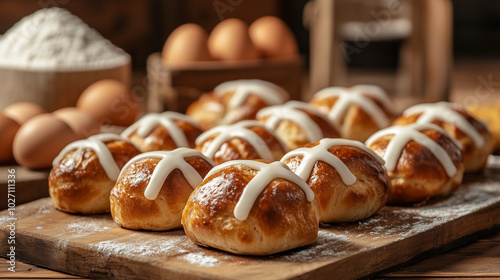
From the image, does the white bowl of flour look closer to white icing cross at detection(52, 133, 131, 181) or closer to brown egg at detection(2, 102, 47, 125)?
brown egg at detection(2, 102, 47, 125)

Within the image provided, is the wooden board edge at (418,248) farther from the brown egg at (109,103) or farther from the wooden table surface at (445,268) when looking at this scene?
the brown egg at (109,103)

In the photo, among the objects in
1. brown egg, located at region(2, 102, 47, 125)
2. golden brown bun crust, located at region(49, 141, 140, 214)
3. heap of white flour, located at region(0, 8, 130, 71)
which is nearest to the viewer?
golden brown bun crust, located at region(49, 141, 140, 214)

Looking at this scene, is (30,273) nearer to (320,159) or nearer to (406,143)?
(320,159)

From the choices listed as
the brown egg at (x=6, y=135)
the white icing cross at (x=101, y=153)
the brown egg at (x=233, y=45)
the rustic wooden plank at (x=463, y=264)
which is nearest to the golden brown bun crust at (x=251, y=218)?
the rustic wooden plank at (x=463, y=264)

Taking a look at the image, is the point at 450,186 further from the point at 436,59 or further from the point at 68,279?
the point at 436,59

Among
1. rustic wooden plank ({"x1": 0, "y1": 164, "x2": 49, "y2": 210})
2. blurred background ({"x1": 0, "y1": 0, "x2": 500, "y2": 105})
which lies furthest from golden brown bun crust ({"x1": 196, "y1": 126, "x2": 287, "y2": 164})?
blurred background ({"x1": 0, "y1": 0, "x2": 500, "y2": 105})

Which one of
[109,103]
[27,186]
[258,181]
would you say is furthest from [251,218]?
[109,103]
